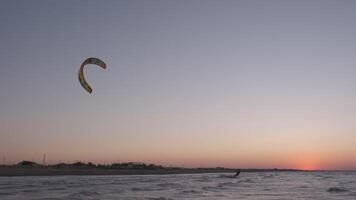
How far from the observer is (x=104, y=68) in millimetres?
24922

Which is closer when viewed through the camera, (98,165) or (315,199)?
(315,199)

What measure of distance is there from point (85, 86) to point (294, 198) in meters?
19.2

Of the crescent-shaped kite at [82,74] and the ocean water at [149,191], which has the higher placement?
the crescent-shaped kite at [82,74]

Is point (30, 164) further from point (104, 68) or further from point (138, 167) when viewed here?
point (104, 68)

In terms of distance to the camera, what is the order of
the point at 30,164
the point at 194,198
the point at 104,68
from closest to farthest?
the point at 104,68
the point at 194,198
the point at 30,164

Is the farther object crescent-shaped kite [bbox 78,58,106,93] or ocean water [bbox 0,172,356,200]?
ocean water [bbox 0,172,356,200]

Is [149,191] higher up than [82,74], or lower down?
lower down

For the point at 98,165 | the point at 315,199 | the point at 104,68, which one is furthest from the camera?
the point at 98,165

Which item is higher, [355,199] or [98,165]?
[98,165]

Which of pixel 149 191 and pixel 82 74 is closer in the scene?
pixel 82 74

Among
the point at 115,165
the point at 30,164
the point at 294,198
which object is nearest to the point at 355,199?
the point at 294,198

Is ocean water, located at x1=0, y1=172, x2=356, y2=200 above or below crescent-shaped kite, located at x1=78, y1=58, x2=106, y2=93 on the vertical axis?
below

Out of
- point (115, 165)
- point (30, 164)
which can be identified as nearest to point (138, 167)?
point (115, 165)

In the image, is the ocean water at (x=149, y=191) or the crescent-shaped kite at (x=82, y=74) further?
the ocean water at (x=149, y=191)
